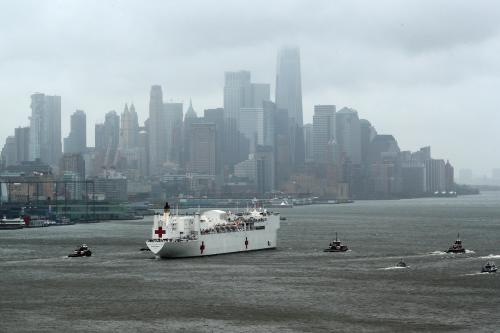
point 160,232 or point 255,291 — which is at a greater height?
point 160,232

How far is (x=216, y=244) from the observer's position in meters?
102

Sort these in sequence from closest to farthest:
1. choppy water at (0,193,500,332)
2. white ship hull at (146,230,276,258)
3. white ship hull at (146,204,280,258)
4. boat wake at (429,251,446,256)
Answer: choppy water at (0,193,500,332), white ship hull at (146,230,276,258), white ship hull at (146,204,280,258), boat wake at (429,251,446,256)

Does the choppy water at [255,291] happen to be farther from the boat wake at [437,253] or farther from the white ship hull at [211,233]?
the white ship hull at [211,233]

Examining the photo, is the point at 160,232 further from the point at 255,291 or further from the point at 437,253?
the point at 437,253

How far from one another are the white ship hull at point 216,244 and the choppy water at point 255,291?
1.55 m

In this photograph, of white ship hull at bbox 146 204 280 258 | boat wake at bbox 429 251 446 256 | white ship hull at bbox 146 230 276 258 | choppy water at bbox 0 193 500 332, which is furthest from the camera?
boat wake at bbox 429 251 446 256

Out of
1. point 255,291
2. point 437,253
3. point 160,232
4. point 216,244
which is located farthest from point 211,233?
point 255,291

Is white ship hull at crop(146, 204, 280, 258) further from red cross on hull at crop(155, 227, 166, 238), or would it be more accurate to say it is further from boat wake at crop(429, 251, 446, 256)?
boat wake at crop(429, 251, 446, 256)

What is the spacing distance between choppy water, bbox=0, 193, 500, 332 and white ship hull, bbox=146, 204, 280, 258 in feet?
6.28

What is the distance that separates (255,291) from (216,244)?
97.6 ft

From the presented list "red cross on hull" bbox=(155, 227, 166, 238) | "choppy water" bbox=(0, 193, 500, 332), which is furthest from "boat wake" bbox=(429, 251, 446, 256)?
"red cross on hull" bbox=(155, 227, 166, 238)

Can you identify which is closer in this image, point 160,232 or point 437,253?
point 160,232

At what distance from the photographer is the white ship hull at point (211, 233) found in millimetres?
97375

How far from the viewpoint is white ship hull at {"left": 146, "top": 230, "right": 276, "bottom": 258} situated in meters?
96.8
